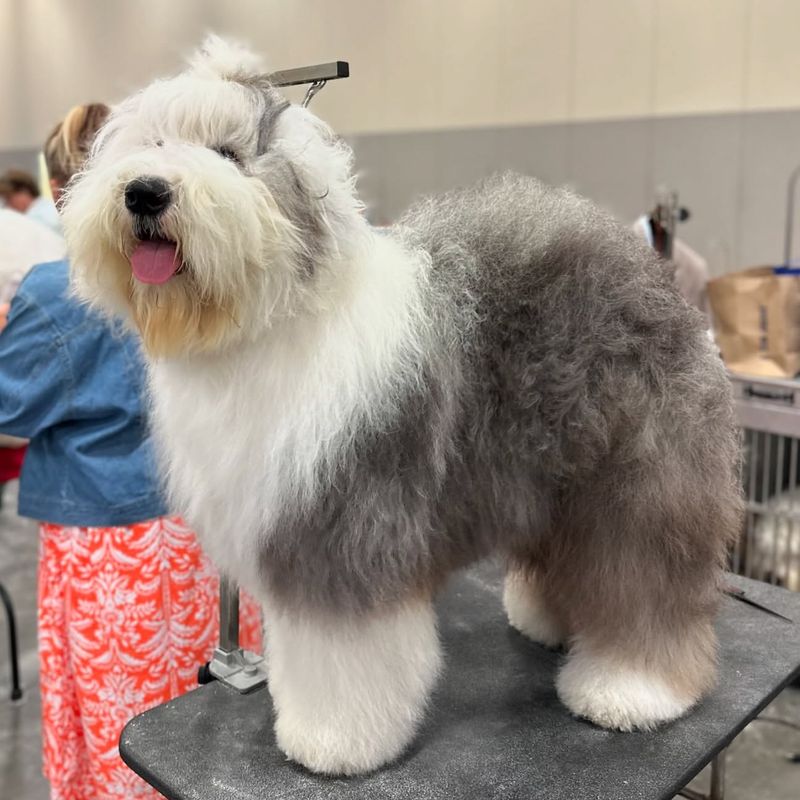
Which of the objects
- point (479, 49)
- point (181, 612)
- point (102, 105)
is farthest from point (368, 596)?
point (479, 49)

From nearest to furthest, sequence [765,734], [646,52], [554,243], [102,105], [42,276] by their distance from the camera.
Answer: [554,243] → [42,276] → [102,105] → [765,734] → [646,52]

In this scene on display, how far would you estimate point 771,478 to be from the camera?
250 cm

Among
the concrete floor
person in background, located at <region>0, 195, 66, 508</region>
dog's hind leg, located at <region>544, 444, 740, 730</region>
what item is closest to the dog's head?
dog's hind leg, located at <region>544, 444, 740, 730</region>

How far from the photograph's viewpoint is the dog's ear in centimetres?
97

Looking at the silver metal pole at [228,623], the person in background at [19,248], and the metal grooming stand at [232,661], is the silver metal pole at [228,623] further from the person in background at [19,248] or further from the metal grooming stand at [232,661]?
the person in background at [19,248]

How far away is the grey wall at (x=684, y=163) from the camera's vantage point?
11.6ft

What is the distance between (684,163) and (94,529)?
3116 millimetres

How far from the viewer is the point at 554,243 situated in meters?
1.13

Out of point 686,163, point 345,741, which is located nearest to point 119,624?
point 345,741

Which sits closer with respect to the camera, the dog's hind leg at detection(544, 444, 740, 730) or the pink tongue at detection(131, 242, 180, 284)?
the pink tongue at detection(131, 242, 180, 284)

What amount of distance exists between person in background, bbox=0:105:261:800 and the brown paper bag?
1.61 m

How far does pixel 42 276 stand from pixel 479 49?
3432mm

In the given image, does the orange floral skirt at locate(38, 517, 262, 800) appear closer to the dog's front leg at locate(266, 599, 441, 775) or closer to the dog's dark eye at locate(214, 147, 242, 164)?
the dog's front leg at locate(266, 599, 441, 775)

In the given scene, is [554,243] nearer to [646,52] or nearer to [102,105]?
[102,105]
